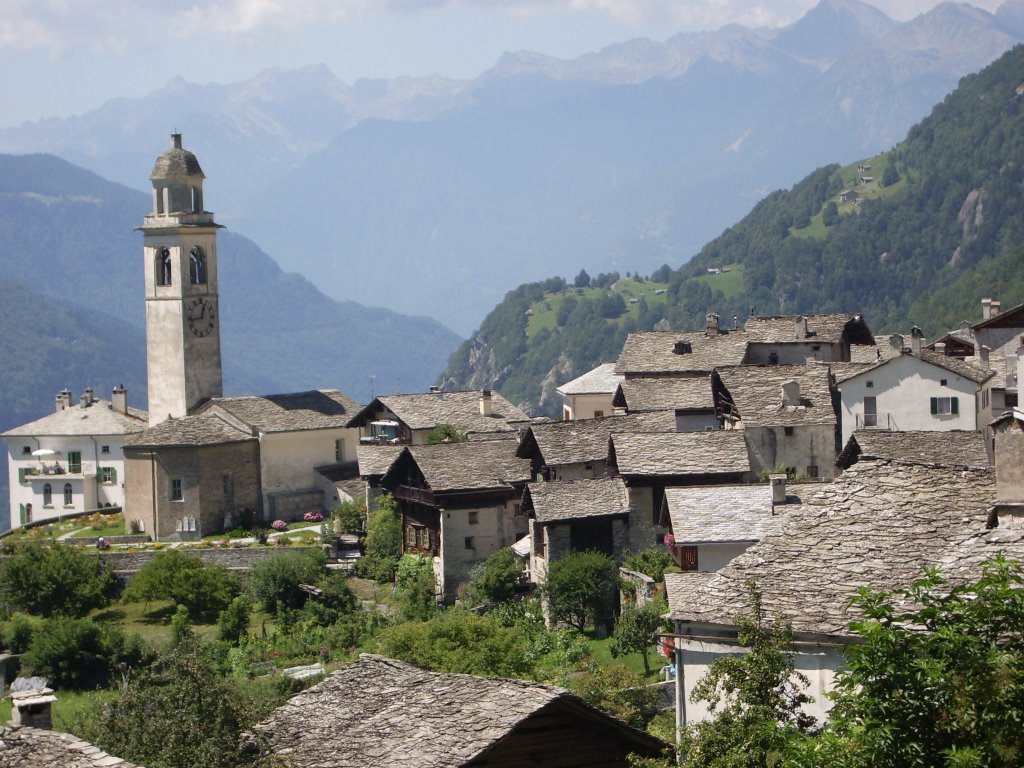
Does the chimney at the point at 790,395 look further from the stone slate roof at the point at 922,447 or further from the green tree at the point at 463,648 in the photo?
the green tree at the point at 463,648

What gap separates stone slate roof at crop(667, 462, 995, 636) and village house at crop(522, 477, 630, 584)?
26119 millimetres

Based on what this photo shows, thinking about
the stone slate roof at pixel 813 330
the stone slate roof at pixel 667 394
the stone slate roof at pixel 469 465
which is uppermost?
the stone slate roof at pixel 813 330

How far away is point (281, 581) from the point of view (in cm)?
5803

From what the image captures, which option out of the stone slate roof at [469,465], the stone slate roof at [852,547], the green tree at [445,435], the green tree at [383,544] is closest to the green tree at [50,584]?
the green tree at [383,544]

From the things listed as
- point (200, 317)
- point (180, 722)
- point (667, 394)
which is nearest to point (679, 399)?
point (667, 394)

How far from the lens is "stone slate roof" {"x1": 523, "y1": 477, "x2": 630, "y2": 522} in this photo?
52250 mm

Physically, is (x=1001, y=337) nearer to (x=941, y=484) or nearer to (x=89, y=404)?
(x=89, y=404)

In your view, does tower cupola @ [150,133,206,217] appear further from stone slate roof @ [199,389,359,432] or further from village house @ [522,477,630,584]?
village house @ [522,477,630,584]

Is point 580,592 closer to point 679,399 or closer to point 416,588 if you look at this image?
point 416,588

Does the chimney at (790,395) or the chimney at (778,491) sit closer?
the chimney at (778,491)

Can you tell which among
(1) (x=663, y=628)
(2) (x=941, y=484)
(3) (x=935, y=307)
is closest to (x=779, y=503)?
(1) (x=663, y=628)

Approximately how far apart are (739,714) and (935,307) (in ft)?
599

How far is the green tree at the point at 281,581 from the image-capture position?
5791 centimetres

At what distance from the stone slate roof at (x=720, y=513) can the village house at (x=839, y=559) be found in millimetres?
15912
